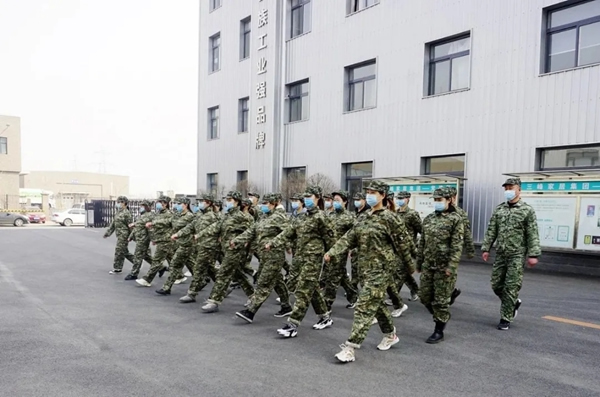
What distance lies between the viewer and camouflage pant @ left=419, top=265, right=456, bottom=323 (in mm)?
5316

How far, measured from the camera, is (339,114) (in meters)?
17.1

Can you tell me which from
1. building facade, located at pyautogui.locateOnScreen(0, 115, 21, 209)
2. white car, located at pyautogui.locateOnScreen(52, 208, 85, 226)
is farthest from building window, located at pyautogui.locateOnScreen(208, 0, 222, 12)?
building facade, located at pyautogui.locateOnScreen(0, 115, 21, 209)

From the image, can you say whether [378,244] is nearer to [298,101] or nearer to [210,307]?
[210,307]

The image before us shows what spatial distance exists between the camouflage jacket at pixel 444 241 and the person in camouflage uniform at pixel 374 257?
57cm

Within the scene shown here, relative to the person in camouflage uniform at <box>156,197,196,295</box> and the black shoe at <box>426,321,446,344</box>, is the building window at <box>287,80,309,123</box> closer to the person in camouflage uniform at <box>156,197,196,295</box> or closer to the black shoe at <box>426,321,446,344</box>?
the person in camouflage uniform at <box>156,197,196,295</box>

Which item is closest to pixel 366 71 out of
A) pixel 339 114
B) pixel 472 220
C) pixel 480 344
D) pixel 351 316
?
pixel 339 114

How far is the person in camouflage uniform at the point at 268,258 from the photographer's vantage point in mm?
6059

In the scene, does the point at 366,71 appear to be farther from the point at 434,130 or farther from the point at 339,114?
the point at 434,130

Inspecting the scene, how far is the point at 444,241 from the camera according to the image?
5.55 metres

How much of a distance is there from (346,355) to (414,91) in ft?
38.1

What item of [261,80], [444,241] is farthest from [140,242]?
[261,80]

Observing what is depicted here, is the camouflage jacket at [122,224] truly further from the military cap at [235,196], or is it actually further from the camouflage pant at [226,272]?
the camouflage pant at [226,272]

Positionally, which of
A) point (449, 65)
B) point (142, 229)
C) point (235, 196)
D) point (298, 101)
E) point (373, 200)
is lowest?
point (142, 229)

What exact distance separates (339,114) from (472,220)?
21.8 feet
